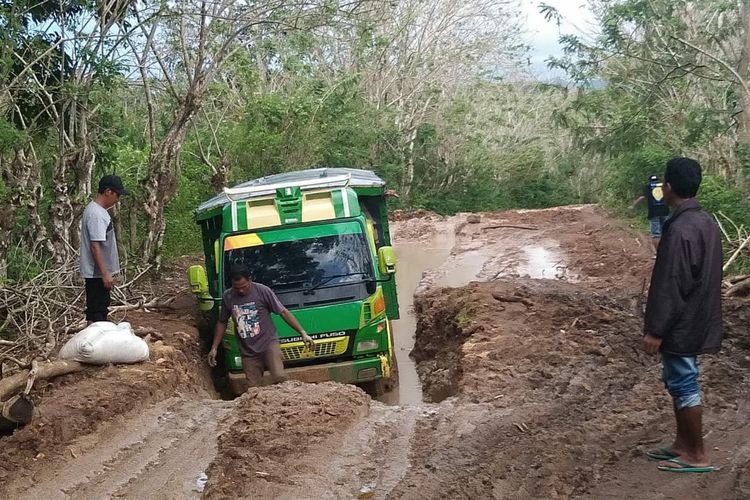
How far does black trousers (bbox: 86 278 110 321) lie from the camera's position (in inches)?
343

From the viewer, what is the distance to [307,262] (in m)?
9.49

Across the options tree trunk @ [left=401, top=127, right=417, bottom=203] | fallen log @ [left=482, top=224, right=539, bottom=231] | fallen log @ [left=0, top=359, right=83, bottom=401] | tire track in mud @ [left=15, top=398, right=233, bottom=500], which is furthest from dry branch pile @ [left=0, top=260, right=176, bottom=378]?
tree trunk @ [left=401, top=127, right=417, bottom=203]

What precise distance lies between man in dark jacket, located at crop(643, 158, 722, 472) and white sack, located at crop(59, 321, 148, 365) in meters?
5.56

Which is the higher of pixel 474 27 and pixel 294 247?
pixel 474 27

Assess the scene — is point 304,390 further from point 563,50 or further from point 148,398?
point 563,50

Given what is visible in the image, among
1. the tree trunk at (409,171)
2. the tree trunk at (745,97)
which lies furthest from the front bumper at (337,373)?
the tree trunk at (409,171)

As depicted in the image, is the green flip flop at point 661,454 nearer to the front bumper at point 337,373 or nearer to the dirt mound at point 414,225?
the front bumper at point 337,373

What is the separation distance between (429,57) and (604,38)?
1357 cm

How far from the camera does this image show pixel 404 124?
37.7 m

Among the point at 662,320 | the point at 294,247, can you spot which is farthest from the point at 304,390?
the point at 662,320

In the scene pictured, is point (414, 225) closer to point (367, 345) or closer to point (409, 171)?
point (409, 171)

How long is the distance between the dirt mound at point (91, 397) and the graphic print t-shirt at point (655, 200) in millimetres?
7492

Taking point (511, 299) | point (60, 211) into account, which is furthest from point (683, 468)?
point (60, 211)

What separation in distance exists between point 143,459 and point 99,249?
2.89 metres
